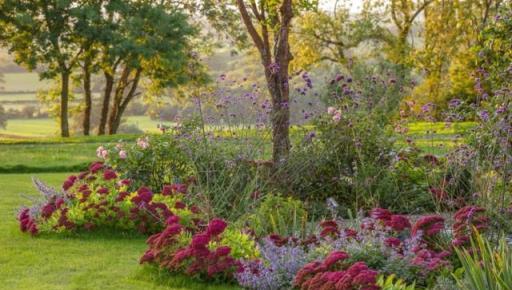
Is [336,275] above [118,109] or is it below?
below

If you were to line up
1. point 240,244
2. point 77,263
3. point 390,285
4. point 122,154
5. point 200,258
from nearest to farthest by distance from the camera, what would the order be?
point 390,285, point 200,258, point 240,244, point 77,263, point 122,154

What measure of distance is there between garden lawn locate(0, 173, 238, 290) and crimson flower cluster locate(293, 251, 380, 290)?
80 cm

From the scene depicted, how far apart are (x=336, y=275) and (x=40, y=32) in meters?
27.6

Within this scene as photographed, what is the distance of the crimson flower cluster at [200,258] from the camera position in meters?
6.85

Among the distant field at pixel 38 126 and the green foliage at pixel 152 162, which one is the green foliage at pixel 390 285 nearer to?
the green foliage at pixel 152 162

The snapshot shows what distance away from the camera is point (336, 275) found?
19.7 feet

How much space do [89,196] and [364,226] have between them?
3.64m

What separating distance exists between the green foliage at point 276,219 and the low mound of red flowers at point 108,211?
71cm

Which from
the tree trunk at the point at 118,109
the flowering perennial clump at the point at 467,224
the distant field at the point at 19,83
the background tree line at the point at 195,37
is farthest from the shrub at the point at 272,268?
the distant field at the point at 19,83

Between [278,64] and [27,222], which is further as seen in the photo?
[278,64]

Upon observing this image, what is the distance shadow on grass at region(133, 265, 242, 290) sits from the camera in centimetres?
684

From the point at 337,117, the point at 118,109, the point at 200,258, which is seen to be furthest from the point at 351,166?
the point at 118,109

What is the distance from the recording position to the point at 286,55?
11.9 meters

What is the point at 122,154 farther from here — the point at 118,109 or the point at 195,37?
the point at 118,109
